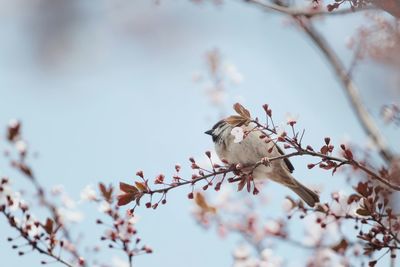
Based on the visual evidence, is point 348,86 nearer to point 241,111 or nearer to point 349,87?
point 349,87

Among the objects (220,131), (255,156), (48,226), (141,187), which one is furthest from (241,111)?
(220,131)

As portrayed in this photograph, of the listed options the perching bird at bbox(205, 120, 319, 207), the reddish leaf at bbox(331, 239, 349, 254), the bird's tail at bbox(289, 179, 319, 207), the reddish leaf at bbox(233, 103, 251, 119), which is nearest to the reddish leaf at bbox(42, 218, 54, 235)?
the reddish leaf at bbox(233, 103, 251, 119)

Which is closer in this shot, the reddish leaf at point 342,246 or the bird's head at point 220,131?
the reddish leaf at point 342,246

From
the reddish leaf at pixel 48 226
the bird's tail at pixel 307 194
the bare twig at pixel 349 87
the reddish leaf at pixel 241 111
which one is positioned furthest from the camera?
the bare twig at pixel 349 87

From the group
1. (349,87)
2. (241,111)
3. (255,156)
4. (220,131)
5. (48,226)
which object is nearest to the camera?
(241,111)

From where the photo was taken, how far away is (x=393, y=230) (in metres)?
3.63

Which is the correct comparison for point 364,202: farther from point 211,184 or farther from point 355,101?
point 355,101

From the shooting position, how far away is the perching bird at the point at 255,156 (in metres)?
5.23

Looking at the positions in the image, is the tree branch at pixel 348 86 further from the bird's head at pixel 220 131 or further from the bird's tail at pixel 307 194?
the bird's head at pixel 220 131

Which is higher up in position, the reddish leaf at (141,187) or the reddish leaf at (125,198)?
the reddish leaf at (141,187)

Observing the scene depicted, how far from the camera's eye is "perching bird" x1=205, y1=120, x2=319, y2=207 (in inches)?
206

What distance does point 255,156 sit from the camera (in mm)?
5242

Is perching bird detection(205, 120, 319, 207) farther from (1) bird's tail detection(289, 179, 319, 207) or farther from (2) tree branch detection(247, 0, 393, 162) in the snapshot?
(2) tree branch detection(247, 0, 393, 162)

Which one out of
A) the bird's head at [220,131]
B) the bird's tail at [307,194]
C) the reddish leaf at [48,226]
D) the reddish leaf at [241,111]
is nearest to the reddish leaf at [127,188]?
the reddish leaf at [241,111]
